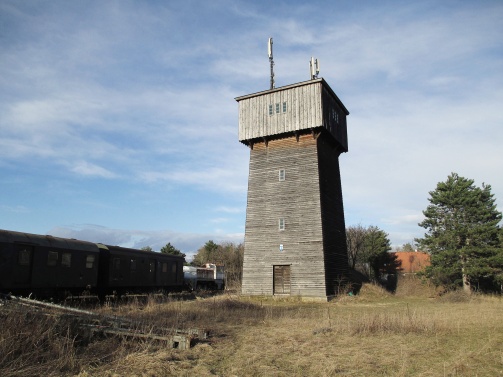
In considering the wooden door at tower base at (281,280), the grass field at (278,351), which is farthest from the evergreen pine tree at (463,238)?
the grass field at (278,351)

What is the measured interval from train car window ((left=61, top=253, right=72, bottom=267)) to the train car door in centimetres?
185

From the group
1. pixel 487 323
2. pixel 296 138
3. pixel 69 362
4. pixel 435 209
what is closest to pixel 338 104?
pixel 296 138

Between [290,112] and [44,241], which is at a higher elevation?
[290,112]

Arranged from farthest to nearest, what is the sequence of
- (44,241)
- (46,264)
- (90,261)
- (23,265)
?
1. (90,261)
2. (44,241)
3. (46,264)
4. (23,265)

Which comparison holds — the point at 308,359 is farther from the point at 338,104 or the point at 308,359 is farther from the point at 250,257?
the point at 338,104

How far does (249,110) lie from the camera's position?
3073 centimetres

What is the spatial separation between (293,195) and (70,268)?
15046 millimetres

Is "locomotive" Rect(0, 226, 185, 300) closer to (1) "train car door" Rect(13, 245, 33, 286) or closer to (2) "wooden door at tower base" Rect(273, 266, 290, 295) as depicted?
(1) "train car door" Rect(13, 245, 33, 286)

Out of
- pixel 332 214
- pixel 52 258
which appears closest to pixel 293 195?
pixel 332 214

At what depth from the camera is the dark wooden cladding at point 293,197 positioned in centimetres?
2661

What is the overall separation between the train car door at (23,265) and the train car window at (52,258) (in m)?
0.99

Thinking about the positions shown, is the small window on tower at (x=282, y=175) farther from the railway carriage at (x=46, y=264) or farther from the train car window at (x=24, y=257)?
the train car window at (x=24, y=257)

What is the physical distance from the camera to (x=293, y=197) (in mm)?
27875

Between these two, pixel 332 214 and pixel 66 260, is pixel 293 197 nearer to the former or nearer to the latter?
pixel 332 214
